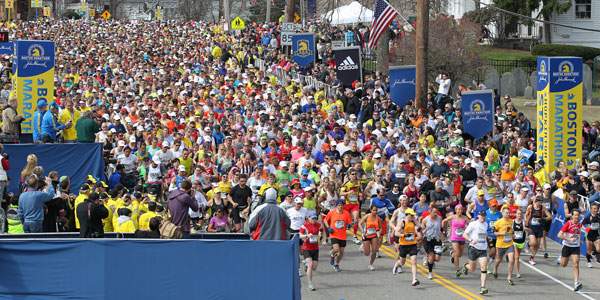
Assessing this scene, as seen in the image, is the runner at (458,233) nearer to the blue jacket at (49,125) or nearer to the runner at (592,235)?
the runner at (592,235)

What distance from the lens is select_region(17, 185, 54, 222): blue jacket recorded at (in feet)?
47.4

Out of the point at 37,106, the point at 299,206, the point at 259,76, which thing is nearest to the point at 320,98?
the point at 259,76

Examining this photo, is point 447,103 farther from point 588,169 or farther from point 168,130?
point 168,130

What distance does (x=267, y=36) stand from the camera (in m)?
46.8

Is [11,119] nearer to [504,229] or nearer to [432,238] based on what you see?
[432,238]

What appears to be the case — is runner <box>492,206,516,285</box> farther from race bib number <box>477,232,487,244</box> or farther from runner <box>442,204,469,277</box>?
runner <box>442,204,469,277</box>

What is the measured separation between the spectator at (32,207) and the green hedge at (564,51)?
37.4m

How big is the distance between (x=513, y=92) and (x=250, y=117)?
17.5 meters

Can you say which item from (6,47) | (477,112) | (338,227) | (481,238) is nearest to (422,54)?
(477,112)

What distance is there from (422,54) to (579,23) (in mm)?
29035

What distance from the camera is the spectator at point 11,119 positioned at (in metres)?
20.6

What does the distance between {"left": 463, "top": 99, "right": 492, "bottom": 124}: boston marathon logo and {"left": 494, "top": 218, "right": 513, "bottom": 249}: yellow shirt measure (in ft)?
23.4

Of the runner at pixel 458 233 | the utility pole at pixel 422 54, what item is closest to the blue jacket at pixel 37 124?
the runner at pixel 458 233

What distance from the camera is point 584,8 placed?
172 ft
